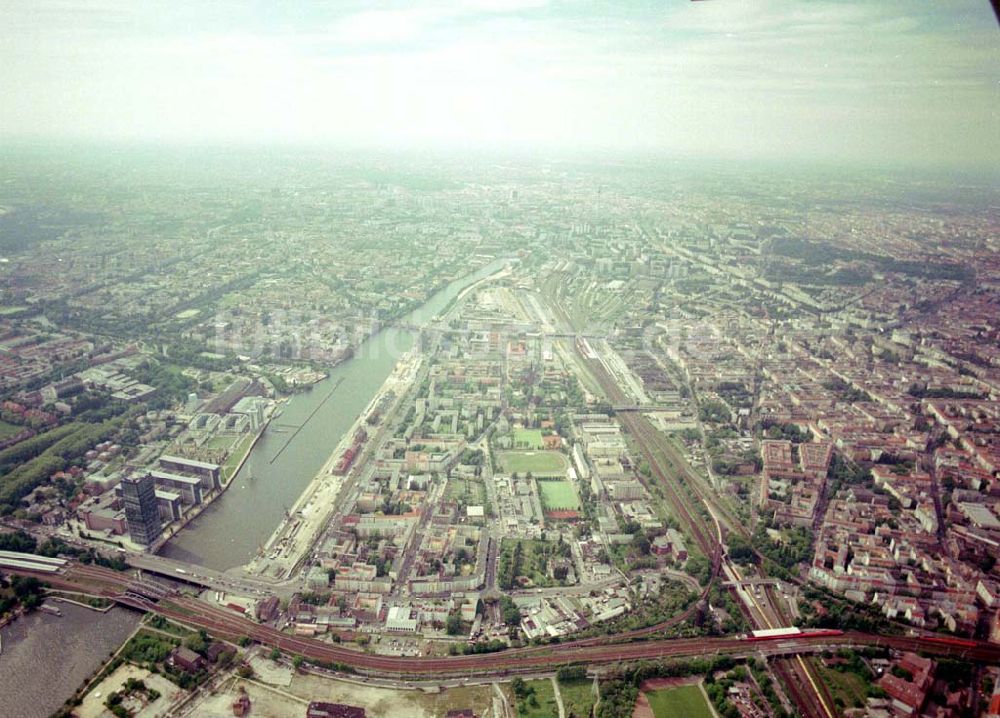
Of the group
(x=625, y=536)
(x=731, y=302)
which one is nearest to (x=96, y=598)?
(x=625, y=536)

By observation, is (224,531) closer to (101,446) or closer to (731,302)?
(101,446)

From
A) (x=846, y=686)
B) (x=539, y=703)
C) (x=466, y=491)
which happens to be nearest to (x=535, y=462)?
(x=466, y=491)

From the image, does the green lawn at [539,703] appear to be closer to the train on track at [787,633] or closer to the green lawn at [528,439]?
the train on track at [787,633]

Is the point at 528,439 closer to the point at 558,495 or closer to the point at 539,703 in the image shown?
the point at 558,495

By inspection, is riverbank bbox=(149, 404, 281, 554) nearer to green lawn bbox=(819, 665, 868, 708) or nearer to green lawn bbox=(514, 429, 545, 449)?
green lawn bbox=(514, 429, 545, 449)

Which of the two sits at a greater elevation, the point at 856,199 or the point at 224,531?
the point at 856,199

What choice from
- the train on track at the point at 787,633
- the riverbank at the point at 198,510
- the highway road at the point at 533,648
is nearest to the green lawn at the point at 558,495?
the highway road at the point at 533,648

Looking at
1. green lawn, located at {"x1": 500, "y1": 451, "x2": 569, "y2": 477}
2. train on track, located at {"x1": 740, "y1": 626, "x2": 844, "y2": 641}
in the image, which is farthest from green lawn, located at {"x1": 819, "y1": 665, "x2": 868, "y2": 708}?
green lawn, located at {"x1": 500, "y1": 451, "x2": 569, "y2": 477}
